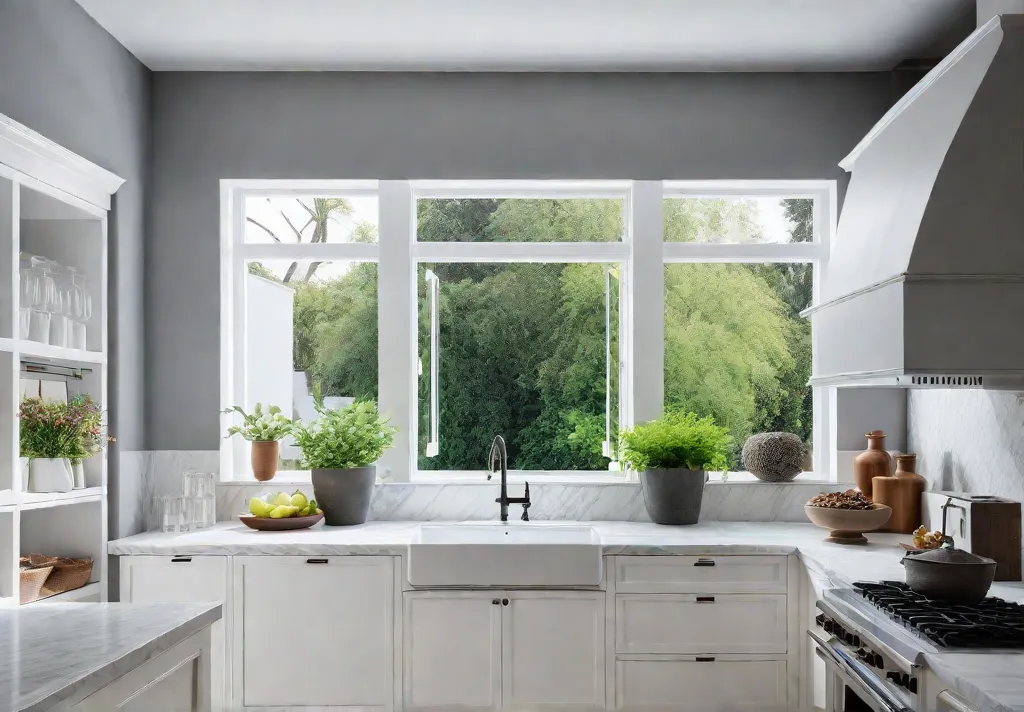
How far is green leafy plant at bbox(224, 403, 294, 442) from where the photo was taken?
396 cm

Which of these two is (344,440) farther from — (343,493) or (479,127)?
(479,127)

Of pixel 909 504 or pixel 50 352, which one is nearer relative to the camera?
pixel 50 352

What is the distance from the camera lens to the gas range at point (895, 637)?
2004 mm

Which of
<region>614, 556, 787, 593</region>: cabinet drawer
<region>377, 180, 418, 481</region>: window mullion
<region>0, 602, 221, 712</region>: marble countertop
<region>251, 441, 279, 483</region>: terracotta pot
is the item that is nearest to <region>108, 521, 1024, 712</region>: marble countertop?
<region>614, 556, 787, 593</region>: cabinet drawer

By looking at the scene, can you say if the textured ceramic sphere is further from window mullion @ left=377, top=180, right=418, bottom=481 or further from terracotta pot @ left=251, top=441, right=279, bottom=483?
terracotta pot @ left=251, top=441, right=279, bottom=483

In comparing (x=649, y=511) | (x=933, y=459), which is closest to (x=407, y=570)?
(x=649, y=511)

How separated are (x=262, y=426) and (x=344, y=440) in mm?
482

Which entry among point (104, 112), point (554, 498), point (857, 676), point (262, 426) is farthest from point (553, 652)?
point (104, 112)

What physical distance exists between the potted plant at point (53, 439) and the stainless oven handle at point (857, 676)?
2.62 meters

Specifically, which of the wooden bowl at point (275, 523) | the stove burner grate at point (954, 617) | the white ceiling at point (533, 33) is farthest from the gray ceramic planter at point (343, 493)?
the stove burner grate at point (954, 617)

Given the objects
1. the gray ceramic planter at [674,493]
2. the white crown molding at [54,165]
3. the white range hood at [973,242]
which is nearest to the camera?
the white range hood at [973,242]

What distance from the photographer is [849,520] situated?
338cm

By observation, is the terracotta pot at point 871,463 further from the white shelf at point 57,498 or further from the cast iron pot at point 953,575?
the white shelf at point 57,498

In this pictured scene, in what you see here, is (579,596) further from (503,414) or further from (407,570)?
(503,414)
